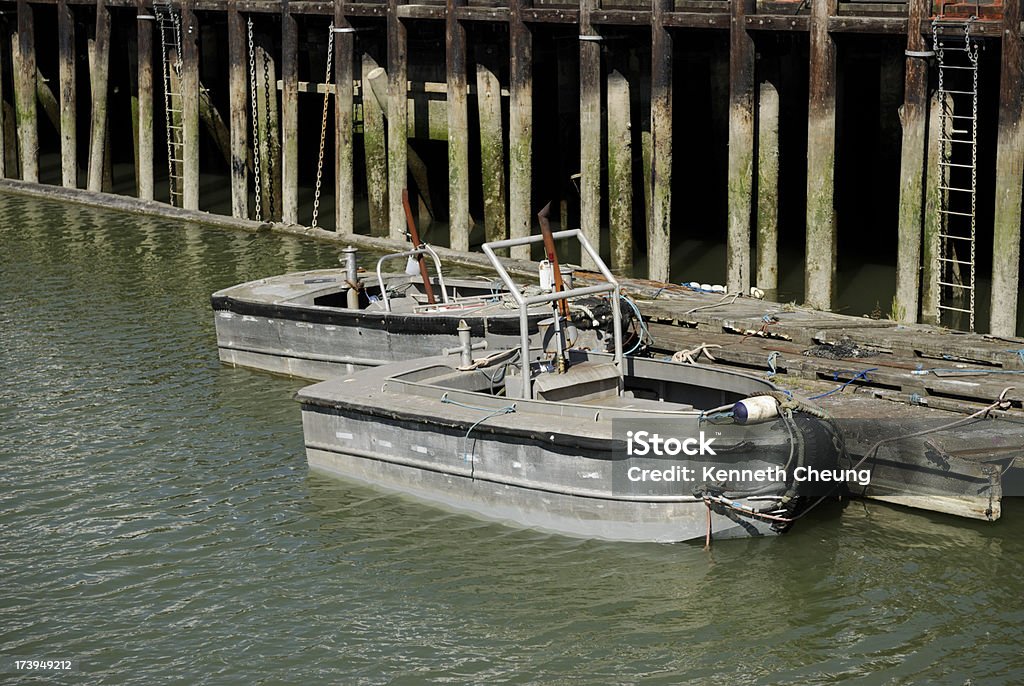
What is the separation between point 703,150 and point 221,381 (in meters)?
10.7

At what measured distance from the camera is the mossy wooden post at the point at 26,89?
29875 millimetres

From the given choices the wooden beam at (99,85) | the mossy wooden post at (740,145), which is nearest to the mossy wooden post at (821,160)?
the mossy wooden post at (740,145)

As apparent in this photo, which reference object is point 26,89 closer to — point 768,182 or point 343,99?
point 343,99

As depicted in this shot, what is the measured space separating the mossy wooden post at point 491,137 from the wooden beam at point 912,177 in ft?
23.0

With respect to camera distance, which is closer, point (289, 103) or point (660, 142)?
point (660, 142)

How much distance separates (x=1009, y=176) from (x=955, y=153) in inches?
129

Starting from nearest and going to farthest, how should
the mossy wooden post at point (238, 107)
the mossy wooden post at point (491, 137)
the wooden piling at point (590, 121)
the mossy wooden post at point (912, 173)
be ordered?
the mossy wooden post at point (912, 173), the wooden piling at point (590, 121), the mossy wooden post at point (491, 137), the mossy wooden post at point (238, 107)

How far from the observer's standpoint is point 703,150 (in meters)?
25.2

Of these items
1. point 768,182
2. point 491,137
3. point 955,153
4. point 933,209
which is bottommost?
point 933,209

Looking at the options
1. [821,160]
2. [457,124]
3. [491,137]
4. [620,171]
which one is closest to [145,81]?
[457,124]

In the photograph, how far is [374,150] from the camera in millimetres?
24578

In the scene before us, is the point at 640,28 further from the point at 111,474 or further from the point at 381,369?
the point at 111,474

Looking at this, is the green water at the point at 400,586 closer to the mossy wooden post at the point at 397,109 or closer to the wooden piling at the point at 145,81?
the mossy wooden post at the point at 397,109

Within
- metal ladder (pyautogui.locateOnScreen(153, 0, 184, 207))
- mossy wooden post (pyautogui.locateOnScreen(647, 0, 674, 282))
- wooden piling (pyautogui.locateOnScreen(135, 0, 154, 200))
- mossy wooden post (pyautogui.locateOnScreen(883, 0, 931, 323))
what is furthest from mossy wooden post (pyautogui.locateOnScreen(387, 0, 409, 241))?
mossy wooden post (pyautogui.locateOnScreen(883, 0, 931, 323))
